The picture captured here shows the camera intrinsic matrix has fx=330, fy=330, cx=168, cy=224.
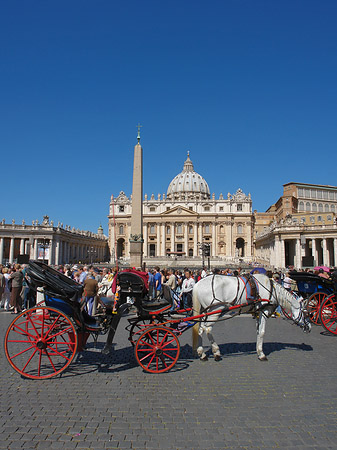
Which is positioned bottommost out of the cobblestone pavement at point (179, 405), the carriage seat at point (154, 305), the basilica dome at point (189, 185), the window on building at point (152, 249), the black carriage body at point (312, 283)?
the cobblestone pavement at point (179, 405)

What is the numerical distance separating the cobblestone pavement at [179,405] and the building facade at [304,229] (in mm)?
24787

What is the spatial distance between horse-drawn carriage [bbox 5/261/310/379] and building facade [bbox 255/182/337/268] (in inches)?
930

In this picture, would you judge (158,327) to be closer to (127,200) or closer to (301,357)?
(301,357)

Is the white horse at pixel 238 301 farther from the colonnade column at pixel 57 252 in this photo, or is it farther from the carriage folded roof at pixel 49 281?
the colonnade column at pixel 57 252

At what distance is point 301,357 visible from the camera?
21.4ft

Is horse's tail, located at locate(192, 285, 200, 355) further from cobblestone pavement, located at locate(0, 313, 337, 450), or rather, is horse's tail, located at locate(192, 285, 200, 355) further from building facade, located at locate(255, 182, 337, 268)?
building facade, located at locate(255, 182, 337, 268)

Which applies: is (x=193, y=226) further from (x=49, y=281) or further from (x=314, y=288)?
(x=49, y=281)

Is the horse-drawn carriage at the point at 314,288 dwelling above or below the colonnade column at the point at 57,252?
below

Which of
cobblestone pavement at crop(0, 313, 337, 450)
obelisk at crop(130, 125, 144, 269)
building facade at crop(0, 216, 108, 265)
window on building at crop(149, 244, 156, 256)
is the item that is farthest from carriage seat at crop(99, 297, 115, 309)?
window on building at crop(149, 244, 156, 256)

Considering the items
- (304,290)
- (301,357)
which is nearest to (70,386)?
(301,357)

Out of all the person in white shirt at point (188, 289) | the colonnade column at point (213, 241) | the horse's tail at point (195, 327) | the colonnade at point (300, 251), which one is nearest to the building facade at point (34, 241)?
the colonnade column at point (213, 241)

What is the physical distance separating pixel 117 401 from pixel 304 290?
23.1ft

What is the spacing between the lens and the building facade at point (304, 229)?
45969 mm

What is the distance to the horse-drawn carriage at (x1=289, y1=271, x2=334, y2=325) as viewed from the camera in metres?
9.19
